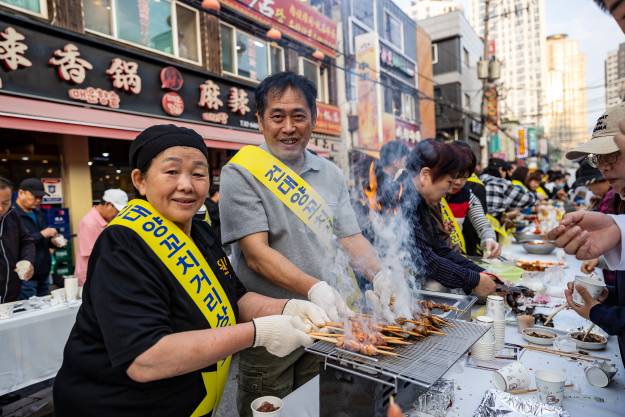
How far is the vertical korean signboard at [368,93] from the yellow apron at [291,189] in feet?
53.0

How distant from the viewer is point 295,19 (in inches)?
536

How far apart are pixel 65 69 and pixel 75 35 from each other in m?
0.82

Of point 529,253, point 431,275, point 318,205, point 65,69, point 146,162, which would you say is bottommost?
point 529,253

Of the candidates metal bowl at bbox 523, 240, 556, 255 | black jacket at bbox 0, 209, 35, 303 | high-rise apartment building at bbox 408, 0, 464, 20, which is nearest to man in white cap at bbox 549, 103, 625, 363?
metal bowl at bbox 523, 240, 556, 255

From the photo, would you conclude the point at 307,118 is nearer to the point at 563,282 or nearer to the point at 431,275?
the point at 431,275

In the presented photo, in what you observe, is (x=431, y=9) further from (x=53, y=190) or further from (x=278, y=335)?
(x=278, y=335)

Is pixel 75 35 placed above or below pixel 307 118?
above

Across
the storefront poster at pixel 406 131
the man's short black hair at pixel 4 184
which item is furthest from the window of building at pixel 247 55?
the storefront poster at pixel 406 131

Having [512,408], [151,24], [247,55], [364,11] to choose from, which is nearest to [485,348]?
[512,408]

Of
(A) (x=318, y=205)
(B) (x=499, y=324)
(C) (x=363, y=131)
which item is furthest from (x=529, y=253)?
(C) (x=363, y=131)

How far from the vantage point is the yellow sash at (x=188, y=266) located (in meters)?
1.68

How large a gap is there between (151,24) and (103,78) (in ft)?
7.80

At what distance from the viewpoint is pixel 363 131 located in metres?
19.0

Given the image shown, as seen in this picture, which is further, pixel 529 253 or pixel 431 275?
pixel 529 253
